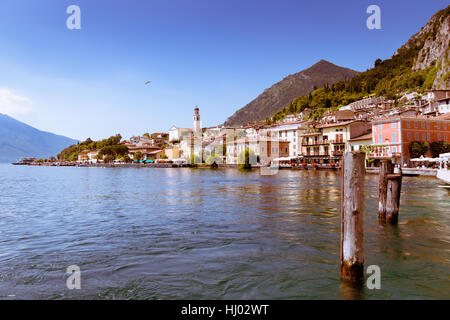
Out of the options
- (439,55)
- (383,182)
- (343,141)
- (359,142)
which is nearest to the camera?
(383,182)

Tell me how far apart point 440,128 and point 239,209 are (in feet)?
211

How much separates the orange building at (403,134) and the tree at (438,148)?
Answer: 152 cm

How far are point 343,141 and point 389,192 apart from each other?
238ft

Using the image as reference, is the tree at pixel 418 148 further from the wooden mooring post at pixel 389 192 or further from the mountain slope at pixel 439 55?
the mountain slope at pixel 439 55

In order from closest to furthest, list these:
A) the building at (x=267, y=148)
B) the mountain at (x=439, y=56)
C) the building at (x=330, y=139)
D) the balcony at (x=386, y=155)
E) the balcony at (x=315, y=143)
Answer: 1. the balcony at (x=386, y=155)
2. the building at (x=330, y=139)
3. the balcony at (x=315, y=143)
4. the building at (x=267, y=148)
5. the mountain at (x=439, y=56)

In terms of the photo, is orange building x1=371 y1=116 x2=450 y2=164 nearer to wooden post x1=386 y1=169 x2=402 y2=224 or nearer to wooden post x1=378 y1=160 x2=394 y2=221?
→ wooden post x1=378 y1=160 x2=394 y2=221

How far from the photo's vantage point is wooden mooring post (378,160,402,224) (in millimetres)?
15914

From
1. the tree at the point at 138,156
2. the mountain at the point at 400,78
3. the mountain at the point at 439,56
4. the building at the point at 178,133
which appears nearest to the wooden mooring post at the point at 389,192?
the mountain at the point at 439,56

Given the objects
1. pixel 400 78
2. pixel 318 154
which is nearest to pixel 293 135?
pixel 318 154

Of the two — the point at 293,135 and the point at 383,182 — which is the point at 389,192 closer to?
the point at 383,182

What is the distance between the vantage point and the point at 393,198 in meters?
16.1

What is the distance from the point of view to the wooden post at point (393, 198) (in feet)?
52.1

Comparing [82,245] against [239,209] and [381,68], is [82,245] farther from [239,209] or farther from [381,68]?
[381,68]
